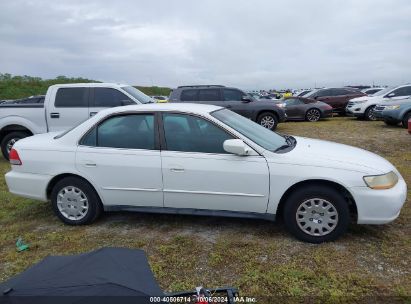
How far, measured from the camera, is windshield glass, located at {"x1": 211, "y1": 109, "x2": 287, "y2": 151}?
4.33 m

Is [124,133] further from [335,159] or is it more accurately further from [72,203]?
[335,159]

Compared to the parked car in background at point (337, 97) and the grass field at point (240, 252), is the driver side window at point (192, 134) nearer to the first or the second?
the grass field at point (240, 252)

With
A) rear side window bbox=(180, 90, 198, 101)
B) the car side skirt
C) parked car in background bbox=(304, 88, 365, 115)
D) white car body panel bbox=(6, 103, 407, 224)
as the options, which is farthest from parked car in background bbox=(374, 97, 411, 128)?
the car side skirt

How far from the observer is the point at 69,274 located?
1.85 meters

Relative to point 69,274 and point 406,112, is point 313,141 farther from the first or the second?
point 406,112

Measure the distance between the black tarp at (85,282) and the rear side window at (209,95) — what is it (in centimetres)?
1129

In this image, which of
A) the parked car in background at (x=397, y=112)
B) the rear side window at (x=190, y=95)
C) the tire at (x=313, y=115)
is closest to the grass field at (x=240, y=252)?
the rear side window at (x=190, y=95)

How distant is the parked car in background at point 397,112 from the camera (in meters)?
12.9

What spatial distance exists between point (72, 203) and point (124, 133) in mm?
1109

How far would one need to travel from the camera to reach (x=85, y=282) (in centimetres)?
177

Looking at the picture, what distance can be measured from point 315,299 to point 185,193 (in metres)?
1.80

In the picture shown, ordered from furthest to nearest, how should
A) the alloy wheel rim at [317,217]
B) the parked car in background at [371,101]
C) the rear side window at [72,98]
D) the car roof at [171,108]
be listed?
the parked car in background at [371,101] < the rear side window at [72,98] < the car roof at [171,108] < the alloy wheel rim at [317,217]

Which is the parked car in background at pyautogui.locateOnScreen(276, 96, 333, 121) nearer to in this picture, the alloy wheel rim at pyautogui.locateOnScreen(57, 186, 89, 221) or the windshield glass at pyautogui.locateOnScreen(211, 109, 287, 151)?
the windshield glass at pyautogui.locateOnScreen(211, 109, 287, 151)

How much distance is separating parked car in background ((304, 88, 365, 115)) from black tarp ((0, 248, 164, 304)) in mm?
18865
